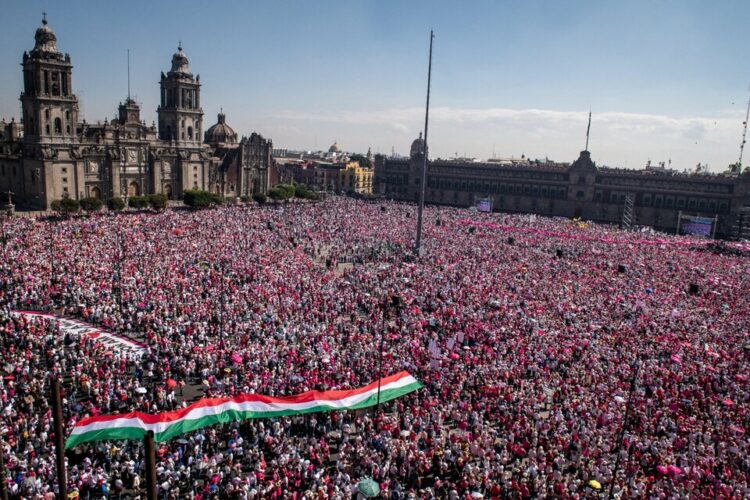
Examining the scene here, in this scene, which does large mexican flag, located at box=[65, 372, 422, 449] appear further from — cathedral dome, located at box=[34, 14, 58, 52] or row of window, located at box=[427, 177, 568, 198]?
row of window, located at box=[427, 177, 568, 198]

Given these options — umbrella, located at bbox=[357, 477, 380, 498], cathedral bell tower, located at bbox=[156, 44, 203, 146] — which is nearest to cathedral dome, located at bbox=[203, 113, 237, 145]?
cathedral bell tower, located at bbox=[156, 44, 203, 146]

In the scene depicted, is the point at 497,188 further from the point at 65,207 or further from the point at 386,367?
the point at 386,367

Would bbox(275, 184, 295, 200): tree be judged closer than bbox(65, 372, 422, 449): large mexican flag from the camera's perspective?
No

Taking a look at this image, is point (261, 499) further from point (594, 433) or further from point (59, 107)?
point (59, 107)

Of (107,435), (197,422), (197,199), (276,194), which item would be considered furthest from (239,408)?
(276,194)

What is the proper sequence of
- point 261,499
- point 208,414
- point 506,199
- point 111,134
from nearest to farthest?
point 261,499 < point 208,414 < point 111,134 < point 506,199

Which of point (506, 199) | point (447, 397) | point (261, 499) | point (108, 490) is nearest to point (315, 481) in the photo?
point (261, 499)
